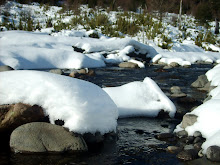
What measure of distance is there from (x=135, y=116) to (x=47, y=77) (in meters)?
1.76

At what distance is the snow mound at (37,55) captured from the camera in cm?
861

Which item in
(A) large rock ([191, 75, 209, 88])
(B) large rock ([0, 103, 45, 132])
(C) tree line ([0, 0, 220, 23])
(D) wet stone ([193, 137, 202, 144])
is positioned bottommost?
(A) large rock ([191, 75, 209, 88])

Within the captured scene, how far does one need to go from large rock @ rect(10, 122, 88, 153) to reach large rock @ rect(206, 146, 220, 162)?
4.46 ft

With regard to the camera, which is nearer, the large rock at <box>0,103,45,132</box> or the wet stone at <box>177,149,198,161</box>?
the wet stone at <box>177,149,198,161</box>

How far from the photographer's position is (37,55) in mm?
9266

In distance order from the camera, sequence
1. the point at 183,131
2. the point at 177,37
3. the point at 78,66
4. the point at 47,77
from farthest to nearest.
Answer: the point at 177,37 < the point at 78,66 < the point at 183,131 < the point at 47,77

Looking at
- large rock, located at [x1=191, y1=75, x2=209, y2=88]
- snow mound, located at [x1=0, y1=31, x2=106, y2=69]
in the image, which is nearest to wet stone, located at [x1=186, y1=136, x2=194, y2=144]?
large rock, located at [x1=191, y1=75, x2=209, y2=88]

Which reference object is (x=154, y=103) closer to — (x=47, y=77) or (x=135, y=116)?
(x=135, y=116)

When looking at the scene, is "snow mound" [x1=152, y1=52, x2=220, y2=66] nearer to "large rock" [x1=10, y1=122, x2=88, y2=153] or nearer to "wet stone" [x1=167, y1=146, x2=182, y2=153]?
"wet stone" [x1=167, y1=146, x2=182, y2=153]

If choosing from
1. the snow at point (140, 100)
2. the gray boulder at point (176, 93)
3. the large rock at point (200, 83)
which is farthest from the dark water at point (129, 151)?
the large rock at point (200, 83)

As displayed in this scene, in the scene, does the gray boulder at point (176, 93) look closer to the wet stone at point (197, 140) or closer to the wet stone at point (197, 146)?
the wet stone at point (197, 140)

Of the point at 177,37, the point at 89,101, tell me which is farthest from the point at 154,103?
the point at 177,37

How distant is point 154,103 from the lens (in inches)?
180

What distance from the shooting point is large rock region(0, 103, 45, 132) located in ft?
10.4
